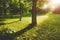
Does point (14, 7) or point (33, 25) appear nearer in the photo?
point (33, 25)

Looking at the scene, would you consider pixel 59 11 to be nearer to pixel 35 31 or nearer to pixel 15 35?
pixel 35 31

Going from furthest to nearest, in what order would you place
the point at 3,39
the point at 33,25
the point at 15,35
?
the point at 33,25
the point at 15,35
the point at 3,39

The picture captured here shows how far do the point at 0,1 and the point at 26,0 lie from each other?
294cm

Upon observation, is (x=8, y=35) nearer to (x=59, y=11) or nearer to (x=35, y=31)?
(x=35, y=31)

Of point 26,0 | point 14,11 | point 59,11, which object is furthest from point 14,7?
point 59,11

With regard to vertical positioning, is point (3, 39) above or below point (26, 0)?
below

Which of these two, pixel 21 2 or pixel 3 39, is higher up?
pixel 21 2

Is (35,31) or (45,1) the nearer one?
(35,31)

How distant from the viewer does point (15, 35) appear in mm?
11258

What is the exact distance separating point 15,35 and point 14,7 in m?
8.86

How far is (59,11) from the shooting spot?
28.7 m

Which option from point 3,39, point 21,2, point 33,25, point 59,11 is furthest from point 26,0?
point 59,11

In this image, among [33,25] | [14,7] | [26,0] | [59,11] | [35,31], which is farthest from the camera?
[59,11]

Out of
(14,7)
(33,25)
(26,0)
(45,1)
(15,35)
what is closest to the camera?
(15,35)
